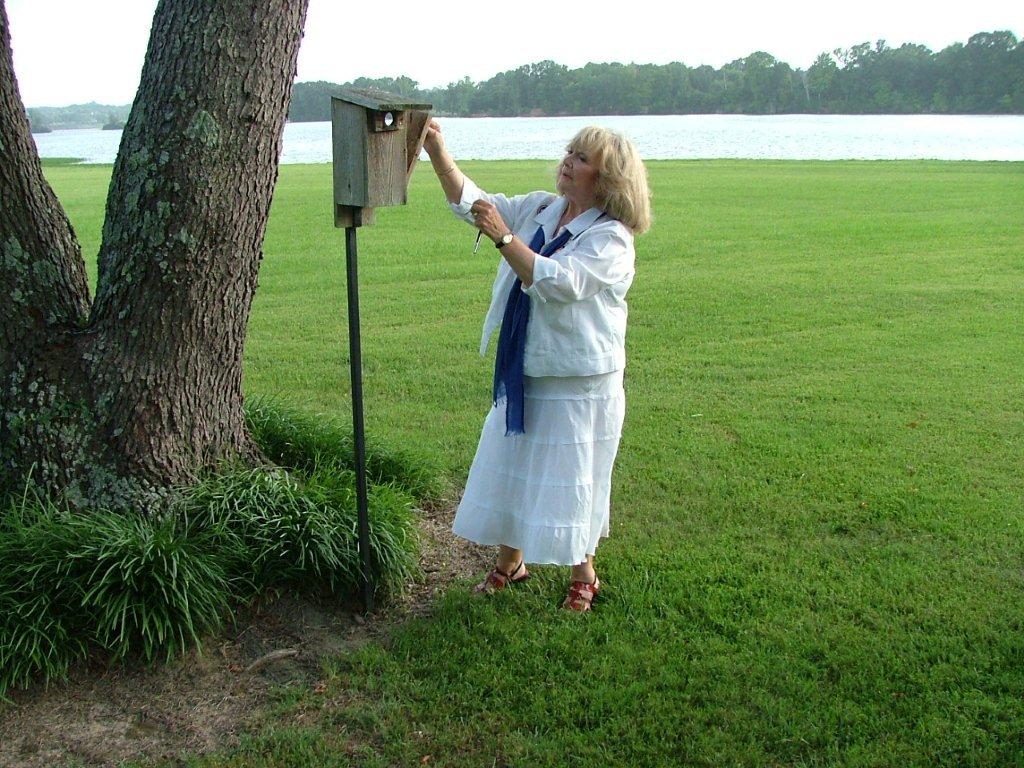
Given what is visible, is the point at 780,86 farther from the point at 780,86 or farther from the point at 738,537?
the point at 738,537

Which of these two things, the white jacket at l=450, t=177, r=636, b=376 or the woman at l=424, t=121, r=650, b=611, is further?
the woman at l=424, t=121, r=650, b=611

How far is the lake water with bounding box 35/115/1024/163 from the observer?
38156 millimetres

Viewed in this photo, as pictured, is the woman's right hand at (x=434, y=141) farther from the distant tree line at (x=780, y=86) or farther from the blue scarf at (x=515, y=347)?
the distant tree line at (x=780, y=86)

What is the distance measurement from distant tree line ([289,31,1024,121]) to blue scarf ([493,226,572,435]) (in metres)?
36.1

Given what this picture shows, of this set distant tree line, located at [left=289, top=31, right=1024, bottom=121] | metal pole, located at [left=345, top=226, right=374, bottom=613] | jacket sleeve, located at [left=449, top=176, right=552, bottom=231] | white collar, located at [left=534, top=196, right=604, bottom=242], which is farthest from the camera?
distant tree line, located at [left=289, top=31, right=1024, bottom=121]

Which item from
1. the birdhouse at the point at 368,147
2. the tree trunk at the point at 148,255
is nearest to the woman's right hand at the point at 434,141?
the birdhouse at the point at 368,147

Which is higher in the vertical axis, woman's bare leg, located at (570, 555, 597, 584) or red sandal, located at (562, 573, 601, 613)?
woman's bare leg, located at (570, 555, 597, 584)

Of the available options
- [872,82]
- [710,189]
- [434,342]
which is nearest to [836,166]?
→ [710,189]

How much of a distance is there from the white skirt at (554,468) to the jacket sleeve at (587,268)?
43cm

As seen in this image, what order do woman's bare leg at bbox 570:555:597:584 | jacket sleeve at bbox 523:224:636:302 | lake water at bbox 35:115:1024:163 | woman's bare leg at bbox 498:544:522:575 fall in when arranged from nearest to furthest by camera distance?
jacket sleeve at bbox 523:224:636:302 → woman's bare leg at bbox 570:555:597:584 → woman's bare leg at bbox 498:544:522:575 → lake water at bbox 35:115:1024:163

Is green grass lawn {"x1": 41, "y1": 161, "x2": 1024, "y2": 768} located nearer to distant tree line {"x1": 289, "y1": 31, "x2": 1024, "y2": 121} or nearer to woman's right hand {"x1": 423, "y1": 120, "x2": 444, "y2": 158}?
woman's right hand {"x1": 423, "y1": 120, "x2": 444, "y2": 158}

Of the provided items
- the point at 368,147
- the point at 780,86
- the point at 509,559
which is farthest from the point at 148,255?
the point at 780,86

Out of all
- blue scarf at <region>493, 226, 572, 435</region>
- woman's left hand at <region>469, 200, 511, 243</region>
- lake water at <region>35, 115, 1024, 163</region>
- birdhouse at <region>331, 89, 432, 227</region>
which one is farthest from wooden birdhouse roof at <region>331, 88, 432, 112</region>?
lake water at <region>35, 115, 1024, 163</region>

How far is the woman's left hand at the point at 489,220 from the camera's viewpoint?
3.87m
